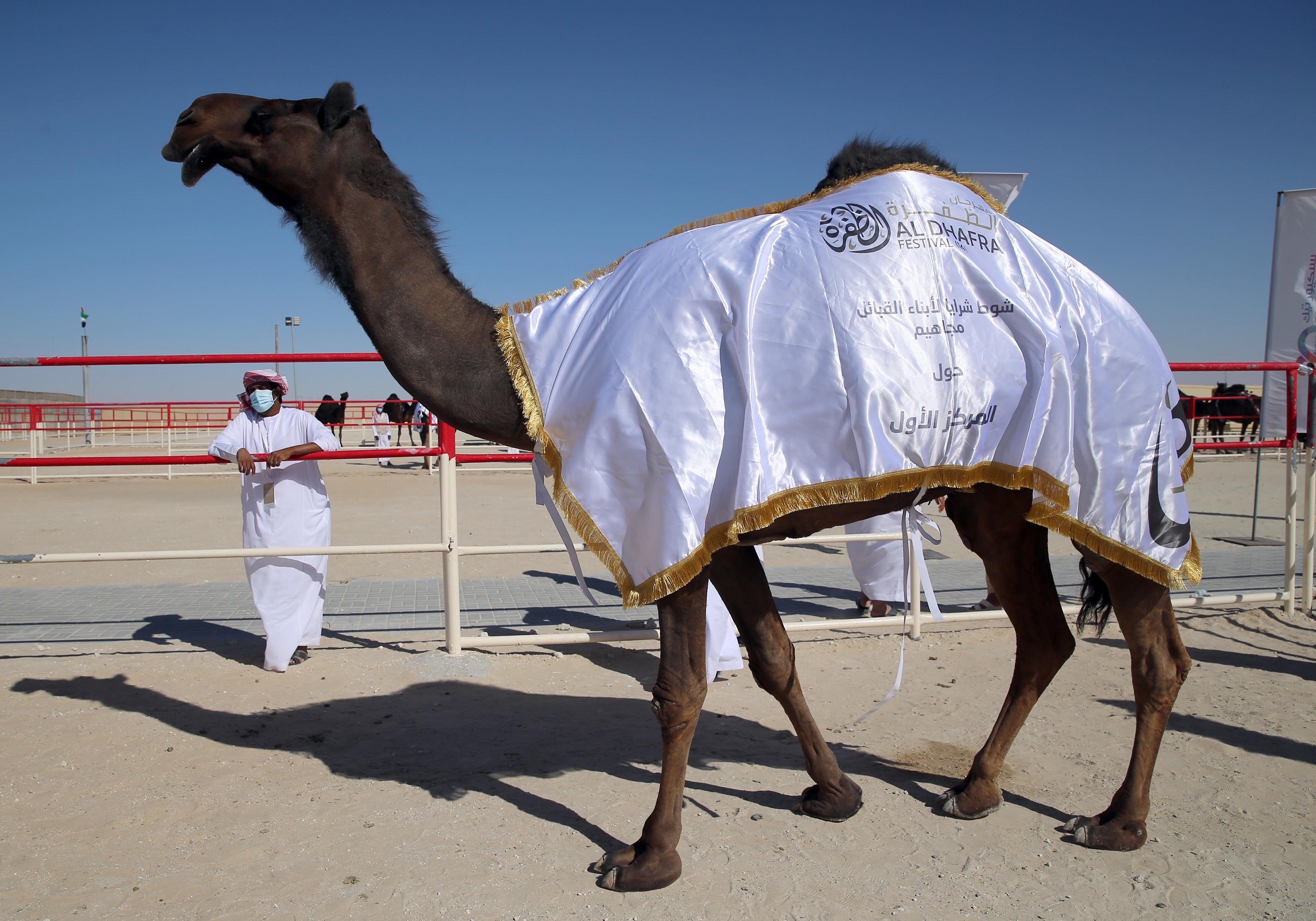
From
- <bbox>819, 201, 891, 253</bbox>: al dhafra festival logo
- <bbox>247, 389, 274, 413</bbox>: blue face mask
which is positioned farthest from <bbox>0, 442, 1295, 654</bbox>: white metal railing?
<bbox>819, 201, 891, 253</bbox>: al dhafra festival logo

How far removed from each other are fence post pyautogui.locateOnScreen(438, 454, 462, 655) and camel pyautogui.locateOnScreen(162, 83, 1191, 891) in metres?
2.16

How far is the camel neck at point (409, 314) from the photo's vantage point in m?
2.65

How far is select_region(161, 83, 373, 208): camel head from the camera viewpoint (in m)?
2.60

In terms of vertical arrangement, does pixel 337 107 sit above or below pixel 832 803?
above

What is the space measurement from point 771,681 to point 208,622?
459 cm

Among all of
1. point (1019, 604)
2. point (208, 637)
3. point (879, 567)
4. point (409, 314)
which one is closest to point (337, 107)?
point (409, 314)

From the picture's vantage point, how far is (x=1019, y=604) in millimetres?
3281

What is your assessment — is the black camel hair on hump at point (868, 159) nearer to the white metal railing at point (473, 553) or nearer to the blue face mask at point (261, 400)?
the white metal railing at point (473, 553)

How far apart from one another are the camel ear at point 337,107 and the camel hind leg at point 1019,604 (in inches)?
99.0

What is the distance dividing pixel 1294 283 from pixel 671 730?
7858mm

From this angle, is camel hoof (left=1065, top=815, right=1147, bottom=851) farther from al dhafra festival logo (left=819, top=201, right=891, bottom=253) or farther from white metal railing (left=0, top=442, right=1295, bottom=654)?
al dhafra festival logo (left=819, top=201, right=891, bottom=253)

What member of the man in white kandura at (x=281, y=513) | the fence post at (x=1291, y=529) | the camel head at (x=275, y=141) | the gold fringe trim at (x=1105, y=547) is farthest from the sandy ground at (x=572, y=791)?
the camel head at (x=275, y=141)

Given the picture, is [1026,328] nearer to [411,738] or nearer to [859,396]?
[859,396]

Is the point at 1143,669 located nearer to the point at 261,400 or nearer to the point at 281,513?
the point at 281,513
